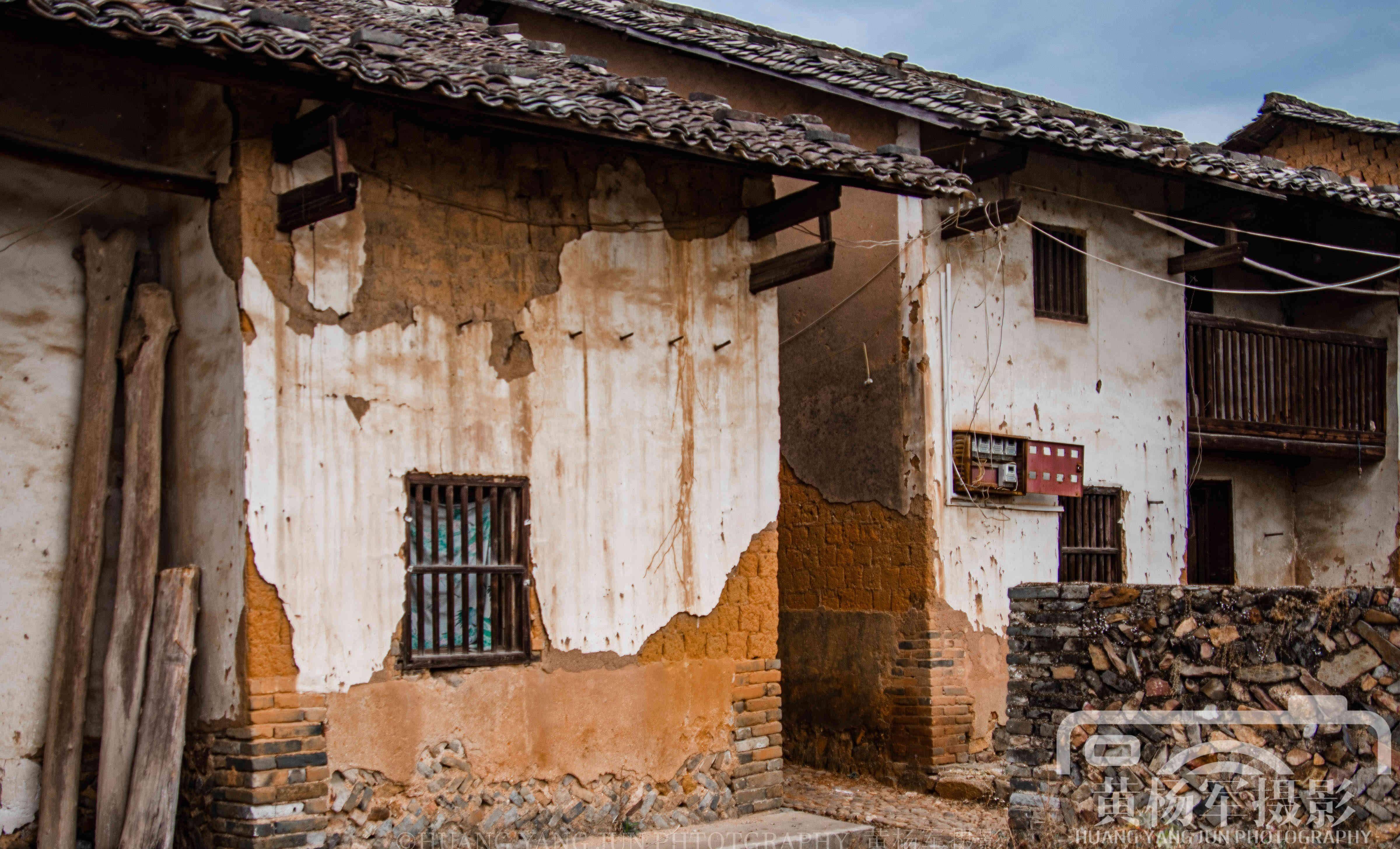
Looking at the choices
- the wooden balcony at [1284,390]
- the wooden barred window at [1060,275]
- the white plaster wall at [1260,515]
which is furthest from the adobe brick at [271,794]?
the white plaster wall at [1260,515]

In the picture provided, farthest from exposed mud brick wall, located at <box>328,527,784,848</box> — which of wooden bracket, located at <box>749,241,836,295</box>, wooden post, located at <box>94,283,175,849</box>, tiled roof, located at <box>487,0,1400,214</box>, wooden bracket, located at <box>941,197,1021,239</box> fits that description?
tiled roof, located at <box>487,0,1400,214</box>

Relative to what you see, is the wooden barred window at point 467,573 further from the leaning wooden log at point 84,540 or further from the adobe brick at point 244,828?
the leaning wooden log at point 84,540

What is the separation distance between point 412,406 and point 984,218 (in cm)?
519

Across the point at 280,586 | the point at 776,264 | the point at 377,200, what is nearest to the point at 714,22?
the point at 776,264

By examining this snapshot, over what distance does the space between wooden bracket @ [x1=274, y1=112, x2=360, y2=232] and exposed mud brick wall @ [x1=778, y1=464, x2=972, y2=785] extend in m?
5.32

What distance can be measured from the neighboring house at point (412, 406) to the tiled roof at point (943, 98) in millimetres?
1936

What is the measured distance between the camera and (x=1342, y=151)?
51.9ft

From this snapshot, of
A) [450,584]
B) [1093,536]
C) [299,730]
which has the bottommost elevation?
[299,730]

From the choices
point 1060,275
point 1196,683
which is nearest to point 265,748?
point 1196,683

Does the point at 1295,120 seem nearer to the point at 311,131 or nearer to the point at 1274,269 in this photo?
the point at 1274,269

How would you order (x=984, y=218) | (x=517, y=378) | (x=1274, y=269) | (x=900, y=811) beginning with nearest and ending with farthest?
(x=517, y=378) → (x=900, y=811) → (x=984, y=218) → (x=1274, y=269)

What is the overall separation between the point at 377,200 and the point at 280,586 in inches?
85.1

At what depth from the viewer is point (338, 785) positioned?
6969mm

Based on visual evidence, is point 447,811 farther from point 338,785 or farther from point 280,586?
point 280,586
